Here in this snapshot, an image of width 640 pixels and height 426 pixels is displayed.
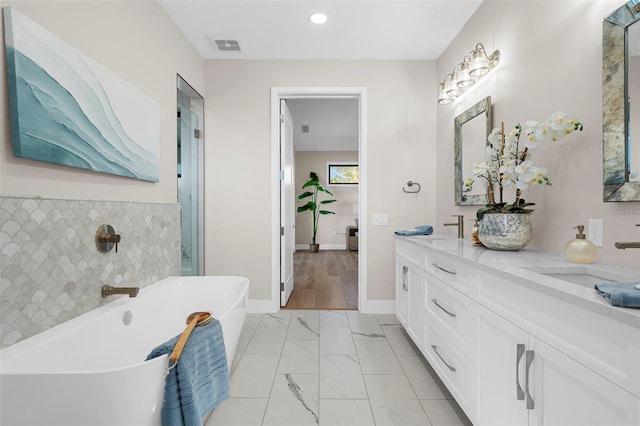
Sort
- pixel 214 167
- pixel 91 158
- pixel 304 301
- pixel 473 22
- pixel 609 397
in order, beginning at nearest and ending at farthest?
pixel 609 397 < pixel 91 158 < pixel 473 22 < pixel 214 167 < pixel 304 301

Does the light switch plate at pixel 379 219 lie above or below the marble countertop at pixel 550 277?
above

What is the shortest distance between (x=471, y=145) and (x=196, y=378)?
7.84 feet

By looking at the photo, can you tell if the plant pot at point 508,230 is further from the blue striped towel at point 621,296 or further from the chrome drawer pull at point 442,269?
the blue striped towel at point 621,296

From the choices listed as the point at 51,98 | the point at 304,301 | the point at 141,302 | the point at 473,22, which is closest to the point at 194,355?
the point at 141,302

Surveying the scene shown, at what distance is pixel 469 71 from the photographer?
7.11 ft

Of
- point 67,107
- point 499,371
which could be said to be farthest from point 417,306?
point 67,107

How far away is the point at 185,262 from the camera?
10.1 ft

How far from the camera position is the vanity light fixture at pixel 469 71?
2057 mm

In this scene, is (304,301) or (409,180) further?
(304,301)

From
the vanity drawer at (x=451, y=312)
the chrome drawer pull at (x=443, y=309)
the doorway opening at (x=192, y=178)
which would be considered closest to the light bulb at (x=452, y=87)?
the vanity drawer at (x=451, y=312)

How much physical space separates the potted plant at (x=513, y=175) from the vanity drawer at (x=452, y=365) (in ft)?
1.98

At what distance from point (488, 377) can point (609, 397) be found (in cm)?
55

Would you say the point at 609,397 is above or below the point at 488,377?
above

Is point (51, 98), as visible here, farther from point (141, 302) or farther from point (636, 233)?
point (636, 233)
